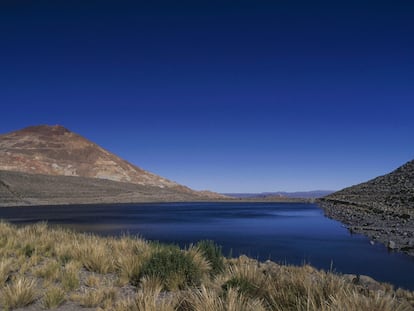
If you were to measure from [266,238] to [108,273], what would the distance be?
17.4 m

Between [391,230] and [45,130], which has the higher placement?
[45,130]

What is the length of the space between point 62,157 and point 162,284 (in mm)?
126310

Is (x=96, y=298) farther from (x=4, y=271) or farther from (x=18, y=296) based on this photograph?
(x=4, y=271)

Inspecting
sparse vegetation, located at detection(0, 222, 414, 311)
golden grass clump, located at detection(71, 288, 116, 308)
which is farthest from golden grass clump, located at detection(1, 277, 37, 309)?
golden grass clump, located at detection(71, 288, 116, 308)

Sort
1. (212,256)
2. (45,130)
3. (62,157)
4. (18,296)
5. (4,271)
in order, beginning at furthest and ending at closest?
(45,130) < (62,157) < (212,256) < (4,271) < (18,296)

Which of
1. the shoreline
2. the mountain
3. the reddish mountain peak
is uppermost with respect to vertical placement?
the reddish mountain peak

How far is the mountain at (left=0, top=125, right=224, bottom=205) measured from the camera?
7625 centimetres

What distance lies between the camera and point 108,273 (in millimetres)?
8289

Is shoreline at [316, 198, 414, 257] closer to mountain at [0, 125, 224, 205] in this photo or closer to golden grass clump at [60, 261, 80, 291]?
golden grass clump at [60, 261, 80, 291]

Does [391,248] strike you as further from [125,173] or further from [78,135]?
[78,135]

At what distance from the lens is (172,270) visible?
7.15 m

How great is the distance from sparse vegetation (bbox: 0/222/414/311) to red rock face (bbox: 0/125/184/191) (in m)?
108

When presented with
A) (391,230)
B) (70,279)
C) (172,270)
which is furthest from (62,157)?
(172,270)

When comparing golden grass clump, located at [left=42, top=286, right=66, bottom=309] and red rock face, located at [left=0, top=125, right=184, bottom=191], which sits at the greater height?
red rock face, located at [left=0, top=125, right=184, bottom=191]
